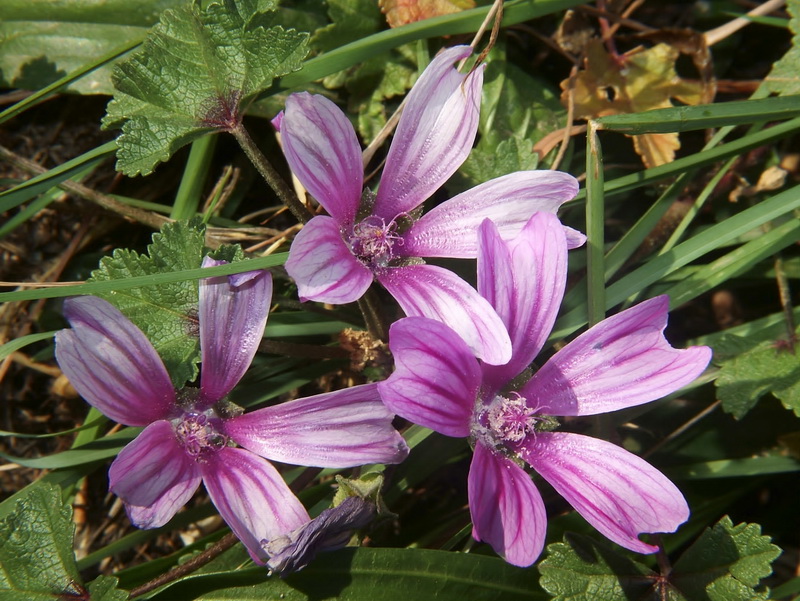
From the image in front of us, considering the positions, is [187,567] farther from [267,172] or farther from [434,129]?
[434,129]

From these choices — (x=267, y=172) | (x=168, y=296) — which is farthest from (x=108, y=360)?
(x=267, y=172)

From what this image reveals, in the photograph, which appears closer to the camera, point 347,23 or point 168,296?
point 168,296

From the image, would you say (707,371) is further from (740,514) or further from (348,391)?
(348,391)

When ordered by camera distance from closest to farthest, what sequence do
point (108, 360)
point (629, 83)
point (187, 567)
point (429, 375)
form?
point (429, 375) → point (108, 360) → point (187, 567) → point (629, 83)

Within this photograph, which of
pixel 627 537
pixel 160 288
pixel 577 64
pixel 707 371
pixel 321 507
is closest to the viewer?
pixel 627 537

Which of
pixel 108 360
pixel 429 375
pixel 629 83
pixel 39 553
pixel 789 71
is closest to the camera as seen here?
pixel 429 375

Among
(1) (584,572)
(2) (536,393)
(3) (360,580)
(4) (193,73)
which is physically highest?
(4) (193,73)

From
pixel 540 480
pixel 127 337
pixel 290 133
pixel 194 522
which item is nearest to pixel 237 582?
pixel 194 522
